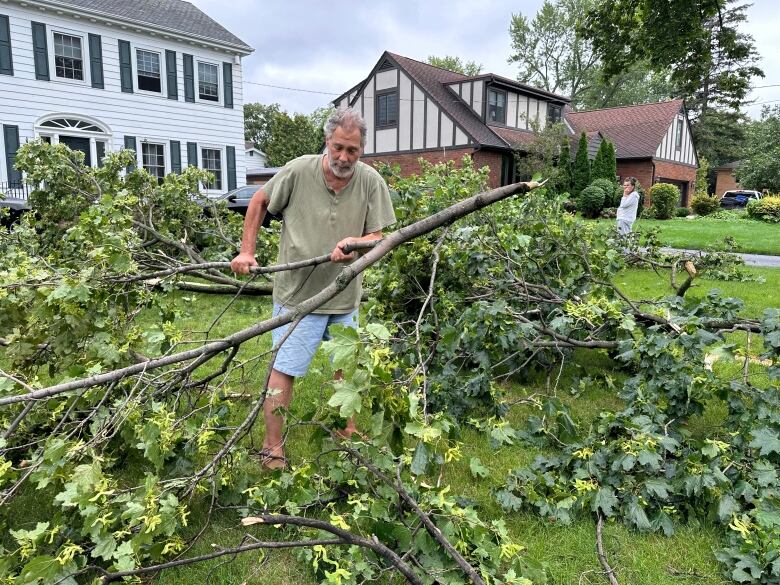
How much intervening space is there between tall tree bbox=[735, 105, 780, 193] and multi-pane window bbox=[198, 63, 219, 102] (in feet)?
115

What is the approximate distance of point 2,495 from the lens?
2.11 m

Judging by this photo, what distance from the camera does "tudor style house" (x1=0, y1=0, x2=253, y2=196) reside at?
16.2m

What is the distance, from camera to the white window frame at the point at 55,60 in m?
16.7

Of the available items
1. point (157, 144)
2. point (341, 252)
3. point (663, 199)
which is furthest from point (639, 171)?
point (341, 252)

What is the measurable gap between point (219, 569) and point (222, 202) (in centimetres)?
465

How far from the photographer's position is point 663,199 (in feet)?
85.9

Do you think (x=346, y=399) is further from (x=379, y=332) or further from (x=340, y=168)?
(x=340, y=168)

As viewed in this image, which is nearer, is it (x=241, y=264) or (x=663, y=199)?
(x=241, y=264)

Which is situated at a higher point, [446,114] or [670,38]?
[446,114]

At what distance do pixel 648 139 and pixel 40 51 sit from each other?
28.1m

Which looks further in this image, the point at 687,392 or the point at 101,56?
the point at 101,56

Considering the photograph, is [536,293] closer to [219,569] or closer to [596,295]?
[596,295]

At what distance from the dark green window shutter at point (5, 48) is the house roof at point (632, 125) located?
24824mm

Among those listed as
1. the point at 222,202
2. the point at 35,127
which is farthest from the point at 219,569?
the point at 35,127
